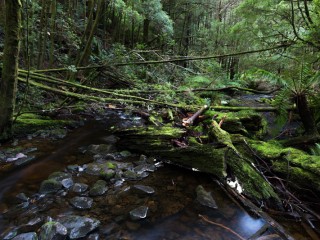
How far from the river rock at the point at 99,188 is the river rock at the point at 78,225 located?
695 millimetres

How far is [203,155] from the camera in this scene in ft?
16.0

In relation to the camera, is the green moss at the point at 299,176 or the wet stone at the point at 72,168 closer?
the green moss at the point at 299,176

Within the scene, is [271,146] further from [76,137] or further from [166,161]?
[76,137]

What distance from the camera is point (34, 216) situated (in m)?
3.40

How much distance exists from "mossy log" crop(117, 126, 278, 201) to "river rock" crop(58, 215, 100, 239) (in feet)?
7.35

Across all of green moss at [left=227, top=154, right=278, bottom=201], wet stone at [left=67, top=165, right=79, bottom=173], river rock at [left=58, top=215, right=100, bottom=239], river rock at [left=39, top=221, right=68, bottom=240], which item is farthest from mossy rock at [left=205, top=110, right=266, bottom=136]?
river rock at [left=39, top=221, right=68, bottom=240]

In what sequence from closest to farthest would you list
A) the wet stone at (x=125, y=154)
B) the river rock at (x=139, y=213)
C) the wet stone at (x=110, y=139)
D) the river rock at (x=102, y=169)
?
the river rock at (x=139, y=213)
the river rock at (x=102, y=169)
the wet stone at (x=125, y=154)
the wet stone at (x=110, y=139)

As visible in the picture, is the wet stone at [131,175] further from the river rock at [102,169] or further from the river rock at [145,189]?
the river rock at [145,189]

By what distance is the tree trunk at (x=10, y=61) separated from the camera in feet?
15.5

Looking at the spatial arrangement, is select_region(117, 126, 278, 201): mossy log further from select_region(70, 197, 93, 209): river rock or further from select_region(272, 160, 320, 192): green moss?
select_region(70, 197, 93, 209): river rock

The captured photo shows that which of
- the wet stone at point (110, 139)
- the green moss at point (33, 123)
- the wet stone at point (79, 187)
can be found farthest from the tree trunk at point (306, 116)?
the green moss at point (33, 123)

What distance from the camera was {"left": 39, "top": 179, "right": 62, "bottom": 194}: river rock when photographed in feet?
13.2

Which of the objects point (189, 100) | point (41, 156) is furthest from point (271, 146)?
point (41, 156)

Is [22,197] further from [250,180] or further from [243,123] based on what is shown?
[243,123]
